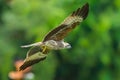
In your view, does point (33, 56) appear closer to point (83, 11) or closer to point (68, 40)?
point (83, 11)

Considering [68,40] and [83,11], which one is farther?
[68,40]

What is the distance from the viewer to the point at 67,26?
51cm

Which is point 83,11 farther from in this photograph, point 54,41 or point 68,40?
point 68,40

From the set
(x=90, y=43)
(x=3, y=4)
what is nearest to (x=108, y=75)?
(x=90, y=43)

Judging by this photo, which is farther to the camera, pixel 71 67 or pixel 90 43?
pixel 71 67

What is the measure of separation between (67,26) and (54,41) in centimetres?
2

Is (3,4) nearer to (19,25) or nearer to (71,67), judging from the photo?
(19,25)

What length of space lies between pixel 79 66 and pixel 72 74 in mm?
80

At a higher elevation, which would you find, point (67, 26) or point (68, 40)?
point (68, 40)


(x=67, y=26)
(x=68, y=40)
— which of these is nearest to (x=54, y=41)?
(x=67, y=26)

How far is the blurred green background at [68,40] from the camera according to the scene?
2.27 meters

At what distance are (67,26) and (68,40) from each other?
6.06ft

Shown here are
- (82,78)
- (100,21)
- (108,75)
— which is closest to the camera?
(100,21)

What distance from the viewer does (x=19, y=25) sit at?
108 inches
